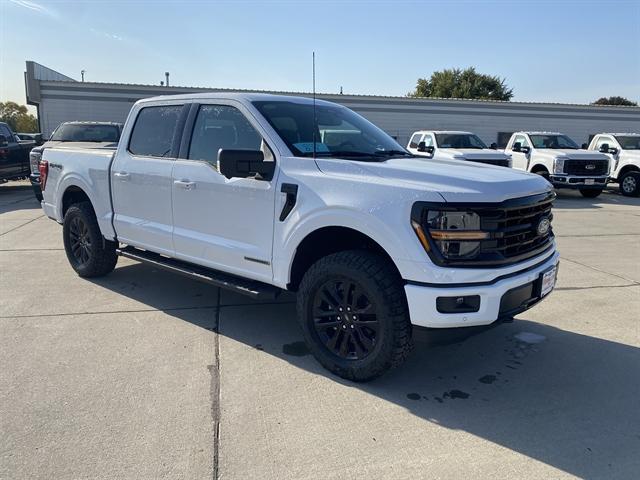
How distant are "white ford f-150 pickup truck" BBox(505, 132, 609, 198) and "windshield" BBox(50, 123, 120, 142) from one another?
467 inches

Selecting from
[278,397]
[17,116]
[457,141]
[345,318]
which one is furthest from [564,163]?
[17,116]

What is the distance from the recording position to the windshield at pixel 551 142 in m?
16.0

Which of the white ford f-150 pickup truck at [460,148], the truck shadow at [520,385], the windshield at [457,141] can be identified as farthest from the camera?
the windshield at [457,141]

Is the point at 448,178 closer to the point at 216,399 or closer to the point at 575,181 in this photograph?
the point at 216,399

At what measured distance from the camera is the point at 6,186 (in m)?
18.4

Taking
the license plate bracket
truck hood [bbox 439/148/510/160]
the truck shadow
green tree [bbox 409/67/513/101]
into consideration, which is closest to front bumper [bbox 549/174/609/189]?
truck hood [bbox 439/148/510/160]

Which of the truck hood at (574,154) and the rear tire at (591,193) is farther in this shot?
the rear tire at (591,193)

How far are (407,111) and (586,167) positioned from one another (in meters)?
12.6

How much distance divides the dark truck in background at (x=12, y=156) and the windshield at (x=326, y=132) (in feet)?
43.7

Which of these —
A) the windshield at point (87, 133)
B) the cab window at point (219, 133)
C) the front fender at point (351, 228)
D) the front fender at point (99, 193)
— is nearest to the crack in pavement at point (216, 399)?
the front fender at point (351, 228)

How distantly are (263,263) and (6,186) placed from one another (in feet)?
59.6

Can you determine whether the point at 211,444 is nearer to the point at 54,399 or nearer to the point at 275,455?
the point at 275,455

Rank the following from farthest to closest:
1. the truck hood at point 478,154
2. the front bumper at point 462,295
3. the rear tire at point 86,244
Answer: the truck hood at point 478,154 < the rear tire at point 86,244 < the front bumper at point 462,295

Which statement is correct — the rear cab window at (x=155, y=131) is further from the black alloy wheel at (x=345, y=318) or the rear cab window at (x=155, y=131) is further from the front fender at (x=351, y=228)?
the black alloy wheel at (x=345, y=318)
